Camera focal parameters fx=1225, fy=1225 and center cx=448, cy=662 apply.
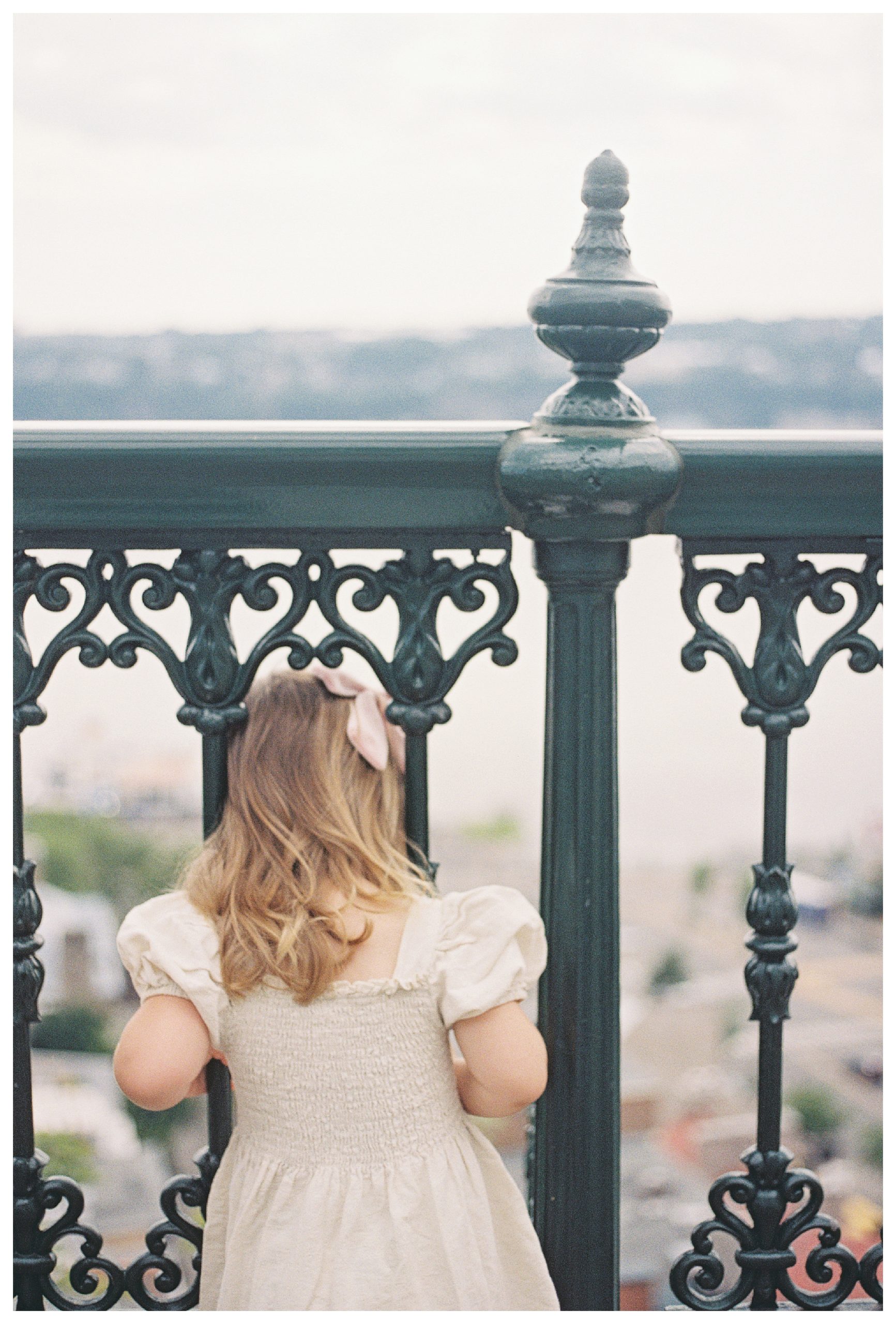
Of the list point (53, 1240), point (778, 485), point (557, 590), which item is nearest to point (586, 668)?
point (557, 590)

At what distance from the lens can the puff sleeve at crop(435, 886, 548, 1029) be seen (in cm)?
158

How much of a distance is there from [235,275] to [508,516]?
6535 millimetres

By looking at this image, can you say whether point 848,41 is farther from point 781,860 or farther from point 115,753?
point 115,753

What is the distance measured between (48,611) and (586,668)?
68 centimetres

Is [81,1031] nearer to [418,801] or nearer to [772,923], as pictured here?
[418,801]

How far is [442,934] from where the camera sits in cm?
168

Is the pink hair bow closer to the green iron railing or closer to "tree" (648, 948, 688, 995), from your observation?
the green iron railing

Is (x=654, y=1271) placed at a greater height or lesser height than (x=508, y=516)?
lesser

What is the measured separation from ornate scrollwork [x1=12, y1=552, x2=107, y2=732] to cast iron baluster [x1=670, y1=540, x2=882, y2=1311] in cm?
74

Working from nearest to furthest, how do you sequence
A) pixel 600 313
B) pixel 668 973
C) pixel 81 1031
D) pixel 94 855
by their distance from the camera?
pixel 600 313 < pixel 81 1031 < pixel 94 855 < pixel 668 973

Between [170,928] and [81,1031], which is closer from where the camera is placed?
[170,928]

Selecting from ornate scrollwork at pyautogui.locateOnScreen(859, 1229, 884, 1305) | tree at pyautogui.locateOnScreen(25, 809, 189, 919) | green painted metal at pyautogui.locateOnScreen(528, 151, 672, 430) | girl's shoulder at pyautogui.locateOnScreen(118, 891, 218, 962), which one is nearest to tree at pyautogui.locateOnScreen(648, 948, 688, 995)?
tree at pyautogui.locateOnScreen(25, 809, 189, 919)

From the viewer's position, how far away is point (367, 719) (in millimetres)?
1661

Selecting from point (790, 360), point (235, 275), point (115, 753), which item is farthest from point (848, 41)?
point (235, 275)
